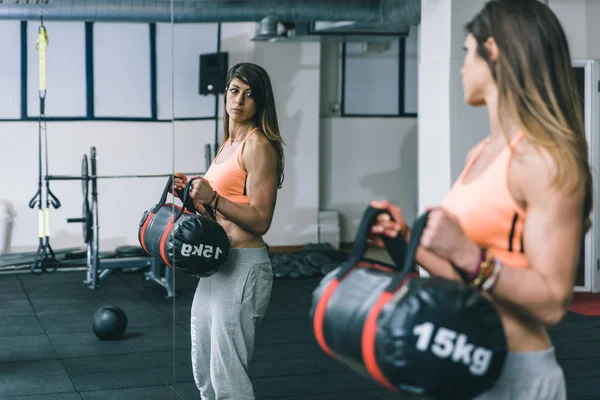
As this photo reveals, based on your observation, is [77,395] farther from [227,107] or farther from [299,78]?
[299,78]

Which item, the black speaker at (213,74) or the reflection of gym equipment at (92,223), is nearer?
the black speaker at (213,74)

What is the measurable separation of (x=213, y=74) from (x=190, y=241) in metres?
0.74

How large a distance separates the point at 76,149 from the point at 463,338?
281 cm

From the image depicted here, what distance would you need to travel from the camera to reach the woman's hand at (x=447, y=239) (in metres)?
0.95

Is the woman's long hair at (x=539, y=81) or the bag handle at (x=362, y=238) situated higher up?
the woman's long hair at (x=539, y=81)

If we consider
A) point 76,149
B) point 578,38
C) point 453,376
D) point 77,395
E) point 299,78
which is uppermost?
point 578,38

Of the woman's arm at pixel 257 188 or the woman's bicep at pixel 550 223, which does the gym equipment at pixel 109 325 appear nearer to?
the woman's arm at pixel 257 188

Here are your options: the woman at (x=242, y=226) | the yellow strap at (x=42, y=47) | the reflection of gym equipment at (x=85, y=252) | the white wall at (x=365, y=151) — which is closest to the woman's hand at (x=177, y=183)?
the woman at (x=242, y=226)

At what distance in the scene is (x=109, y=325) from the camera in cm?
391

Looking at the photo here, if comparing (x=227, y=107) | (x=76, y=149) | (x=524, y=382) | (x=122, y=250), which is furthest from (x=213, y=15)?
(x=524, y=382)

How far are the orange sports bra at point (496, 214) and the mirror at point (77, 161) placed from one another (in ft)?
4.84

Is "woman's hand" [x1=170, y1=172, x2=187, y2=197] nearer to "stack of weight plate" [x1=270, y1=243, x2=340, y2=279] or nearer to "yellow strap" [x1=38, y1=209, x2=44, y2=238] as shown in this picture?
"yellow strap" [x1=38, y1=209, x2=44, y2=238]

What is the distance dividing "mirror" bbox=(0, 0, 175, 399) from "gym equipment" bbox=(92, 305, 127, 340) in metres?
0.06

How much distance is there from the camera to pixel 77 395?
3092 mm
